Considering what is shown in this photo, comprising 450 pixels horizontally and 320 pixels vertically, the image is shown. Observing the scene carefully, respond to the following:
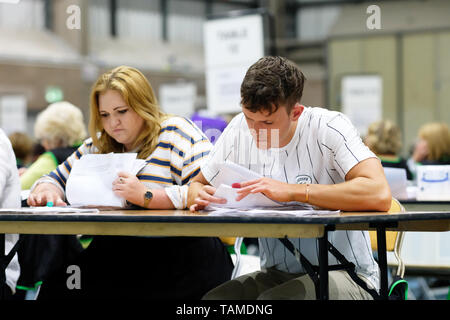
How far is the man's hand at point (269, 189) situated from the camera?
5.85 feet

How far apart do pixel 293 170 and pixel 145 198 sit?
53 centimetres

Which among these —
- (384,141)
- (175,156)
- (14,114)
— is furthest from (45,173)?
(14,114)

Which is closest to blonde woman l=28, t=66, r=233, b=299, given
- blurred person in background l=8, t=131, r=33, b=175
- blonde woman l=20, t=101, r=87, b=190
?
blonde woman l=20, t=101, r=87, b=190

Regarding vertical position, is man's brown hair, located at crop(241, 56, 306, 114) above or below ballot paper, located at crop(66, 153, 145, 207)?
above

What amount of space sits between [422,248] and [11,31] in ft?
33.8

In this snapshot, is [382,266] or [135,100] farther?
[135,100]

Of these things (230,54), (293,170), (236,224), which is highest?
(230,54)

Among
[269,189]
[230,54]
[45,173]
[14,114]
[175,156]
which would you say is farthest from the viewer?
[14,114]

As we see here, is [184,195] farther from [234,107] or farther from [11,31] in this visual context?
[11,31]

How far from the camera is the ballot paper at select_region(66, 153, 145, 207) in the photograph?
2182 mm

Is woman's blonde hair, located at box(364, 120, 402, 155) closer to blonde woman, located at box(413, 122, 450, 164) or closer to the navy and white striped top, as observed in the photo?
blonde woman, located at box(413, 122, 450, 164)

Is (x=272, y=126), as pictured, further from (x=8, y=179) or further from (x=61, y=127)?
(x=61, y=127)

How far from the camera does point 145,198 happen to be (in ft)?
7.09

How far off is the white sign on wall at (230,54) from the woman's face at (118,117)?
2.50 metres
